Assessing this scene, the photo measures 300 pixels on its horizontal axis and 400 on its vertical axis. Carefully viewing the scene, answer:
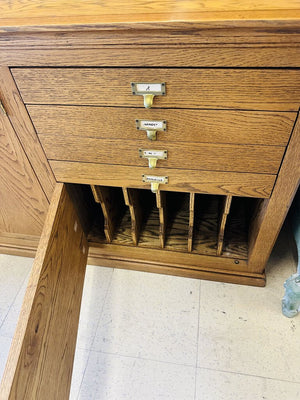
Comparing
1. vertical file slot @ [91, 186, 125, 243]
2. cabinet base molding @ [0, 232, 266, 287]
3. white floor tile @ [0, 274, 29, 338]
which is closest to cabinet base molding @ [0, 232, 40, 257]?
cabinet base molding @ [0, 232, 266, 287]

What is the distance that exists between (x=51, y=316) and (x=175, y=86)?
1.88 ft

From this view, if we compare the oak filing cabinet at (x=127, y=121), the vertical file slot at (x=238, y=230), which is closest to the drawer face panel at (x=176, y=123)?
the oak filing cabinet at (x=127, y=121)

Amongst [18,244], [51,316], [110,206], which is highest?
[110,206]

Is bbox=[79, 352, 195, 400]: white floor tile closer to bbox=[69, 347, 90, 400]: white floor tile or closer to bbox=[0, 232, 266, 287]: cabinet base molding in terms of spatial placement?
bbox=[69, 347, 90, 400]: white floor tile

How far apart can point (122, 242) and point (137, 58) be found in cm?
65

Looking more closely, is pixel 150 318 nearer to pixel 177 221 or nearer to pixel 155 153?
pixel 177 221

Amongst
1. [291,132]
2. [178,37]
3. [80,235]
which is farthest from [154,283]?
[178,37]

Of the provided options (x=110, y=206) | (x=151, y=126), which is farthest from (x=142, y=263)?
(x=151, y=126)

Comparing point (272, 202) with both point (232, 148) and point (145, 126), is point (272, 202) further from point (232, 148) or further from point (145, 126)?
point (145, 126)

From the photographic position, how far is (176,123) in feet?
2.07

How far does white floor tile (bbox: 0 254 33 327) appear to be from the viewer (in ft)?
3.46

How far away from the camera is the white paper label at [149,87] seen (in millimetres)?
578

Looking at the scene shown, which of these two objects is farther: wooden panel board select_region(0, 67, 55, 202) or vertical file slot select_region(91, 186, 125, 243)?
vertical file slot select_region(91, 186, 125, 243)

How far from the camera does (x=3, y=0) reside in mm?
616
